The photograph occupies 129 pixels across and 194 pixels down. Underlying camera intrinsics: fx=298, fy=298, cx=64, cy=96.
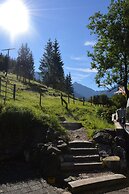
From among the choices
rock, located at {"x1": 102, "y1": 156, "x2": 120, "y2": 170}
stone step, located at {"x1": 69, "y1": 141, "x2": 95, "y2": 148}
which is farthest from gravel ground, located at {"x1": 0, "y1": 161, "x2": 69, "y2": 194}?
rock, located at {"x1": 102, "y1": 156, "x2": 120, "y2": 170}

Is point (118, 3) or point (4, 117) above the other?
point (118, 3)

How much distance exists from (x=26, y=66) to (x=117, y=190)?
6951 cm

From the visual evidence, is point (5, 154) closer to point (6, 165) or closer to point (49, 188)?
point (6, 165)

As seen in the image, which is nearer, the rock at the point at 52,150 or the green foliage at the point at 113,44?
the rock at the point at 52,150

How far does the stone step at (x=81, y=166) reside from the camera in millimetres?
11180

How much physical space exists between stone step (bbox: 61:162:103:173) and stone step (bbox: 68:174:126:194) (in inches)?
42.1

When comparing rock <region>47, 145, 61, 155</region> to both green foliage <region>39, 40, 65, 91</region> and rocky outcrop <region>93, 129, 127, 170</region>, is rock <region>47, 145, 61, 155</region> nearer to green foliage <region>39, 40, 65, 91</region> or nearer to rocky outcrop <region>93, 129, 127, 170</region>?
rocky outcrop <region>93, 129, 127, 170</region>

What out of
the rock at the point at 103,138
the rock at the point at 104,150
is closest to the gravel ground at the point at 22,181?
the rock at the point at 104,150

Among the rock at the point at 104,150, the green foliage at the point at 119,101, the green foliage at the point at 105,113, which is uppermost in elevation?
the green foliage at the point at 119,101

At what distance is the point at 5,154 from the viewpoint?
38.0 feet

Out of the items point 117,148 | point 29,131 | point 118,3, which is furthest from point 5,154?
point 118,3

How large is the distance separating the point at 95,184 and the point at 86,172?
1466 millimetres

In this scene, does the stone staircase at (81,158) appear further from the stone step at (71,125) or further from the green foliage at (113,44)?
the green foliage at (113,44)

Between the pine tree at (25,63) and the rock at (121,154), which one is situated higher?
the pine tree at (25,63)
